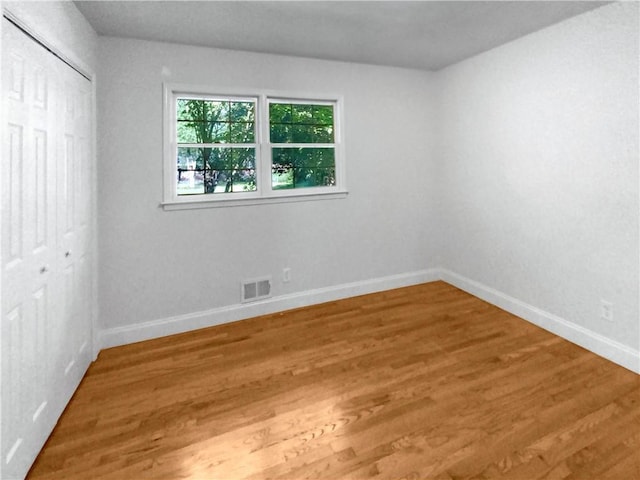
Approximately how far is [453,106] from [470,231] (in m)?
1.49

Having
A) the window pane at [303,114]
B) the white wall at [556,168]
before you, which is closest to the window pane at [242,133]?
the window pane at [303,114]

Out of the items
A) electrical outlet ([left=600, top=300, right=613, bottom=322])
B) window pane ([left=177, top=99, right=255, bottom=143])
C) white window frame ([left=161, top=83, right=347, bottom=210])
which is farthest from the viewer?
window pane ([left=177, top=99, right=255, bottom=143])

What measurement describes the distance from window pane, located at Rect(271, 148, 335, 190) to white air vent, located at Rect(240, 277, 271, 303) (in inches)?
39.0

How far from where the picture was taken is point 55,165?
195cm

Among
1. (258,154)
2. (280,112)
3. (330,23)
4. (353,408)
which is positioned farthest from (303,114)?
(353,408)

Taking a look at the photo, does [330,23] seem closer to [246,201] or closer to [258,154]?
[258,154]

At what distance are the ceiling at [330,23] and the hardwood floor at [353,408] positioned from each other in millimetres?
2600

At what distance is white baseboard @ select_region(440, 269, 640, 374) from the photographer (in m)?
2.47

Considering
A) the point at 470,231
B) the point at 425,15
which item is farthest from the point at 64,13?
the point at 470,231

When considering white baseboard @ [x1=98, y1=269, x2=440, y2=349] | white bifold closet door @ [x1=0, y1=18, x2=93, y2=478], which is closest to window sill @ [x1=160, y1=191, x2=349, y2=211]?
white bifold closet door @ [x1=0, y1=18, x2=93, y2=478]

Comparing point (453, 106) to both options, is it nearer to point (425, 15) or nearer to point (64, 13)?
point (425, 15)

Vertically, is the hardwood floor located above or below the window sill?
below

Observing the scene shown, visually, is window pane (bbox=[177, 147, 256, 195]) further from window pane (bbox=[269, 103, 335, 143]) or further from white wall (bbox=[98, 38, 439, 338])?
window pane (bbox=[269, 103, 335, 143])

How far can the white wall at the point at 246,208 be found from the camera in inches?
112
